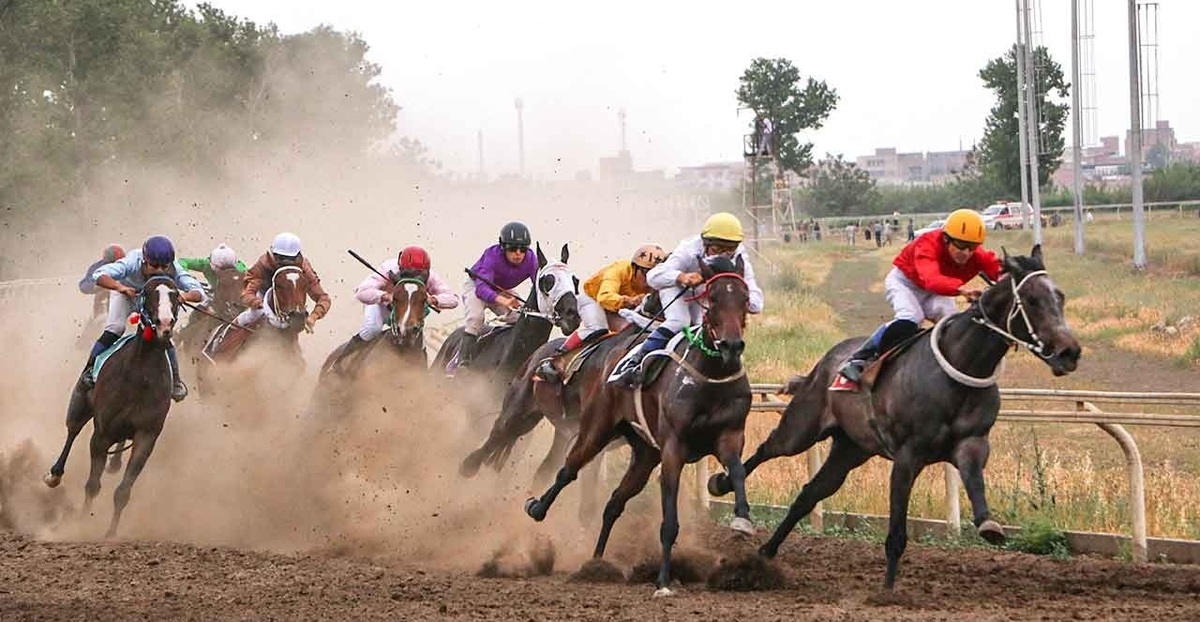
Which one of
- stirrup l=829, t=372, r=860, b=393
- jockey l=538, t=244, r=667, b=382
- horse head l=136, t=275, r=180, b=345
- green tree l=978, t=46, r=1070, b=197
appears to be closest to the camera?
stirrup l=829, t=372, r=860, b=393

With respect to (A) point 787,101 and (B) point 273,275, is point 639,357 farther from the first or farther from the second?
(A) point 787,101

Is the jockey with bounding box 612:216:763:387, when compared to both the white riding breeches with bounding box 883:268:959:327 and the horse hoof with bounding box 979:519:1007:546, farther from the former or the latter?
the horse hoof with bounding box 979:519:1007:546

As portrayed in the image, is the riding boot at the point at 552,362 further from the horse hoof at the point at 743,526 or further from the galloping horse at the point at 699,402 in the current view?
the horse hoof at the point at 743,526

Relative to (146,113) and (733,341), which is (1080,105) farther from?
(733,341)

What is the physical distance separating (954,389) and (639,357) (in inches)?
97.0

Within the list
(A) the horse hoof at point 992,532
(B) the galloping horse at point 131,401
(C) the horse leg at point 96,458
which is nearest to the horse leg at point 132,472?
(B) the galloping horse at point 131,401

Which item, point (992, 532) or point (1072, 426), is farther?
point (1072, 426)

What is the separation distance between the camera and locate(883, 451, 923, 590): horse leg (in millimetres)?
10898

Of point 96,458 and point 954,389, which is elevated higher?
point 954,389

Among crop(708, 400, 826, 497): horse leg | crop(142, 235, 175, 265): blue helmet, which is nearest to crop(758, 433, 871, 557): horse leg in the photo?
crop(708, 400, 826, 497): horse leg

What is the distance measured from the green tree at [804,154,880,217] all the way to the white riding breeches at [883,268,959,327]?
342 ft

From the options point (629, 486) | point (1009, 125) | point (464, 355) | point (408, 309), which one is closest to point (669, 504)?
point (629, 486)

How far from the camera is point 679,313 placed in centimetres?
1247

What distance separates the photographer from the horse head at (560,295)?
14320mm
